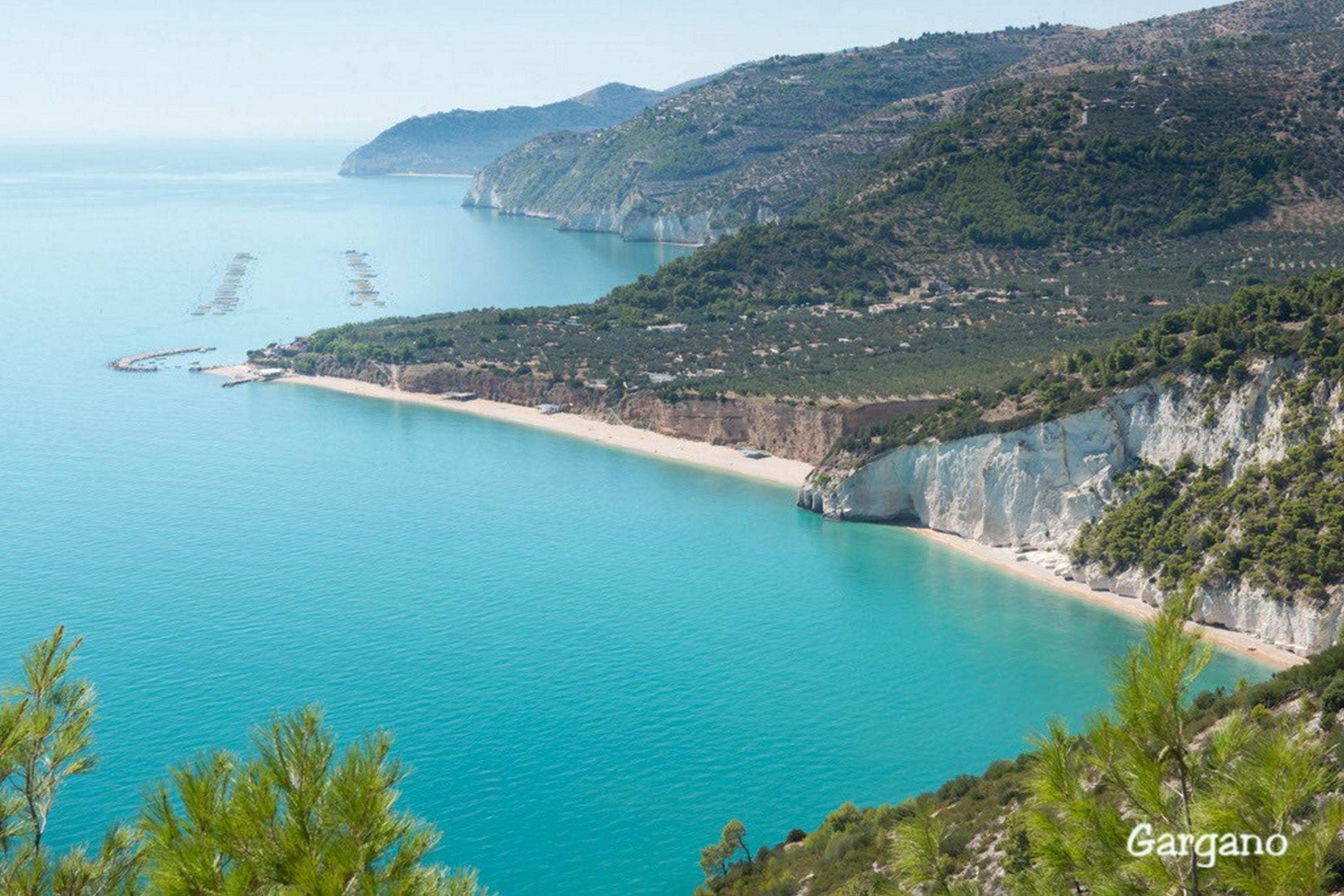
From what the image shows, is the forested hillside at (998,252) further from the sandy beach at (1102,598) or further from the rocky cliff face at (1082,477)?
the sandy beach at (1102,598)

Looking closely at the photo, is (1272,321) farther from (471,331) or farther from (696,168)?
(696,168)

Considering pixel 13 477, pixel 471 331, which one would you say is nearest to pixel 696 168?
pixel 471 331

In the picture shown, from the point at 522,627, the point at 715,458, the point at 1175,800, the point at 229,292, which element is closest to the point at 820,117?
the point at 229,292

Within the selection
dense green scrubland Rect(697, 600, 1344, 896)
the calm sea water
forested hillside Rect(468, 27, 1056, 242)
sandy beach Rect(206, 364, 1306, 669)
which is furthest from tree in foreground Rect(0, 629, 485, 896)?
forested hillside Rect(468, 27, 1056, 242)

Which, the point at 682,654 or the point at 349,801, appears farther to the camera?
the point at 682,654

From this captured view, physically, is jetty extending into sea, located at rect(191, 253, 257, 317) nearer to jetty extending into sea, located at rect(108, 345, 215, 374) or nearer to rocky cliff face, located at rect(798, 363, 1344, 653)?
jetty extending into sea, located at rect(108, 345, 215, 374)

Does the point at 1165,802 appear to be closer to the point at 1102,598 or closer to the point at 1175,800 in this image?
the point at 1175,800
